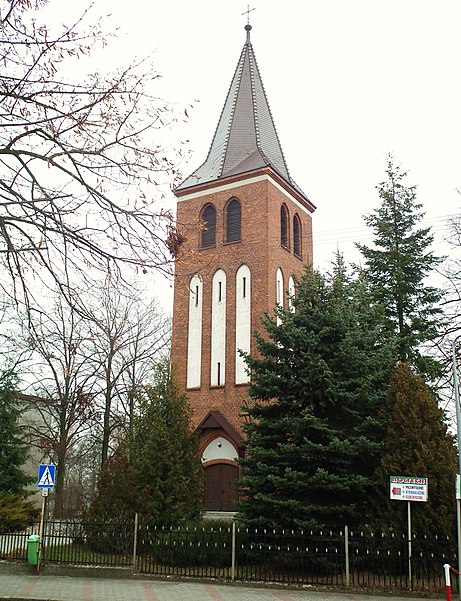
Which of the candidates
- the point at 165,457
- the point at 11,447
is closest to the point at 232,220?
the point at 165,457

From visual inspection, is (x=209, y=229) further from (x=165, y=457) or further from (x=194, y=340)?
(x=165, y=457)

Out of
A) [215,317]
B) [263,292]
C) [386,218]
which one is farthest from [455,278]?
[215,317]

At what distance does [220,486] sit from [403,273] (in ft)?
34.4

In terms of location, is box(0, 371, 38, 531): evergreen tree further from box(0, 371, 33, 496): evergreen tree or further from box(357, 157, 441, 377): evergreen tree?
box(357, 157, 441, 377): evergreen tree

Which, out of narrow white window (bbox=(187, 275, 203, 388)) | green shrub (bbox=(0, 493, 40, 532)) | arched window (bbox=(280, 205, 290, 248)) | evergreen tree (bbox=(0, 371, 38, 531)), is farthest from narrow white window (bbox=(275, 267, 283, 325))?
green shrub (bbox=(0, 493, 40, 532))

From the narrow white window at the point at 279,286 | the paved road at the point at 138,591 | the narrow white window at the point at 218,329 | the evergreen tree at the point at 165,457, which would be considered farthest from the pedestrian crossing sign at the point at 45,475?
the narrow white window at the point at 279,286

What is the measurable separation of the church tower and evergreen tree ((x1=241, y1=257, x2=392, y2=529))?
23.6ft

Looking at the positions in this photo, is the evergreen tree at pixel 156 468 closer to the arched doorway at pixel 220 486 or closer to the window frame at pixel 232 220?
the arched doorway at pixel 220 486

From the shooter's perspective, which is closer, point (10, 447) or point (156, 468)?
point (156, 468)

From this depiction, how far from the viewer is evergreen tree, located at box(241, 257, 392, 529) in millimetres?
14055

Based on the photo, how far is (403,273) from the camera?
20.8 meters

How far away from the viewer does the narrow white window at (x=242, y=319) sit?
82.4ft

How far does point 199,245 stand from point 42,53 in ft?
70.3

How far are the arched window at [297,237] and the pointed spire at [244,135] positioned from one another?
1.39 meters
